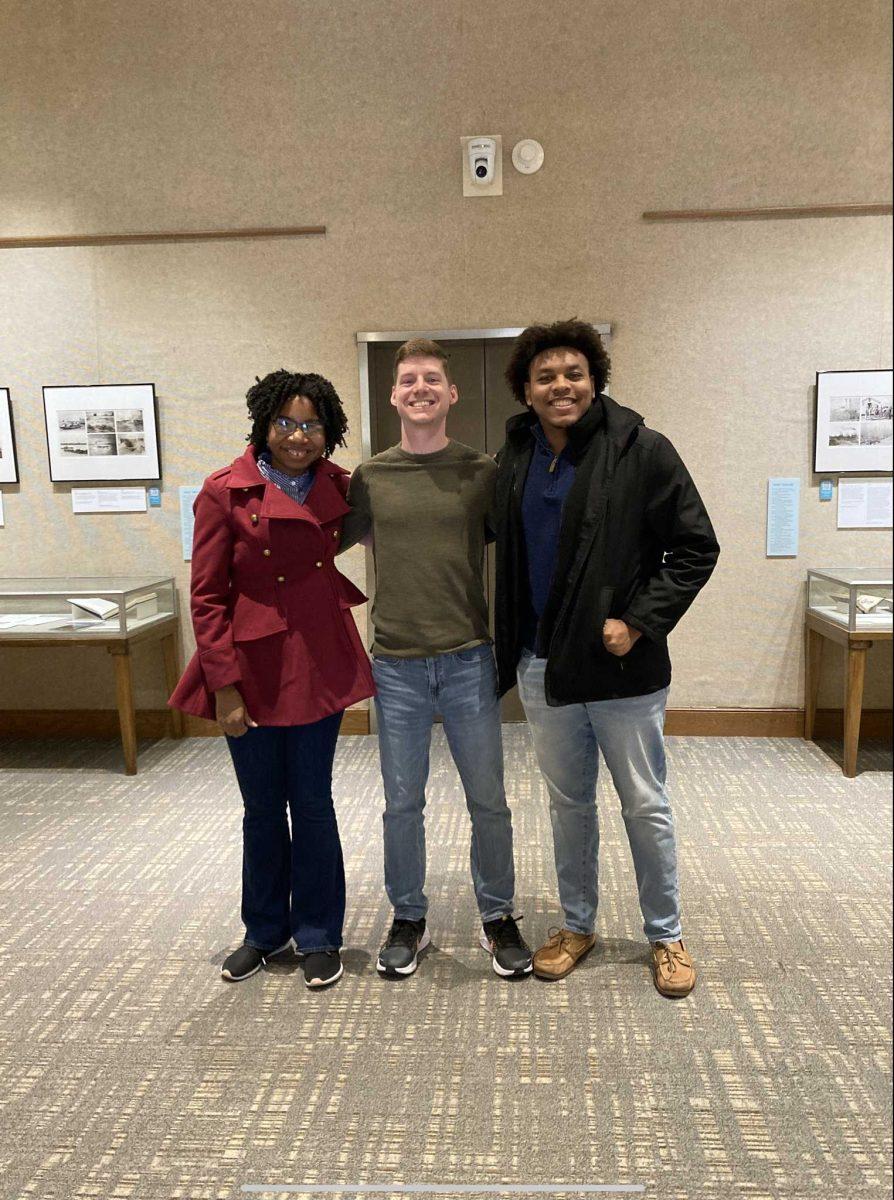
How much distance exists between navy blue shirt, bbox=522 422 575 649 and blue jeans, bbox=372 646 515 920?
0.90 feet

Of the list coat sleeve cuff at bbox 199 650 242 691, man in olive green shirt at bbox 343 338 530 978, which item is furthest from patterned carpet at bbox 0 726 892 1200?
coat sleeve cuff at bbox 199 650 242 691

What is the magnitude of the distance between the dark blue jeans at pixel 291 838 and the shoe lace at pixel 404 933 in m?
0.15

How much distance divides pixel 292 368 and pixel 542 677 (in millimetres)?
2890

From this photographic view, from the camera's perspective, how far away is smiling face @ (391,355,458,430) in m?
2.12

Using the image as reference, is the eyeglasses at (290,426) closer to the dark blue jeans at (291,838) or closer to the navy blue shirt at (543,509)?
the navy blue shirt at (543,509)

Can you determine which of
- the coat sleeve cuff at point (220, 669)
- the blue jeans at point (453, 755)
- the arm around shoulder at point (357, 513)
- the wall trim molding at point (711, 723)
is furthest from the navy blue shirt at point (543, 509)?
the wall trim molding at point (711, 723)

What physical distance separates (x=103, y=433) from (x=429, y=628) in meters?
2.05

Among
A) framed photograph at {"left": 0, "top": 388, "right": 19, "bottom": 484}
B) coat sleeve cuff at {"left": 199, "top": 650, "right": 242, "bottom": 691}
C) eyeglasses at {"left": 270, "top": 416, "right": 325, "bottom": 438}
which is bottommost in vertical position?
coat sleeve cuff at {"left": 199, "top": 650, "right": 242, "bottom": 691}

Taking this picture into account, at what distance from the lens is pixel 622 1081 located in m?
1.93

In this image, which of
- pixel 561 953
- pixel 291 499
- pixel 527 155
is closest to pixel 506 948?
pixel 561 953

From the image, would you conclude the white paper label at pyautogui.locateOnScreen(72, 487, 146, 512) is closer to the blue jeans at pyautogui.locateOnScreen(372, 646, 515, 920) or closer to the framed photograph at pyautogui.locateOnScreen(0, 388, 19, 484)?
the framed photograph at pyautogui.locateOnScreen(0, 388, 19, 484)

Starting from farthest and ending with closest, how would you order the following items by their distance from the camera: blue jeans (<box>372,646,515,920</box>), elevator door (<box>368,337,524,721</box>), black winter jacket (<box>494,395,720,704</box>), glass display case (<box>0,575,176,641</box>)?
elevator door (<box>368,337,524,721</box>), blue jeans (<box>372,646,515,920</box>), black winter jacket (<box>494,395,720,704</box>), glass display case (<box>0,575,176,641</box>)

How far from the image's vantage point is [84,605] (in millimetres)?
2906

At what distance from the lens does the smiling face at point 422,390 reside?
83.7 inches
